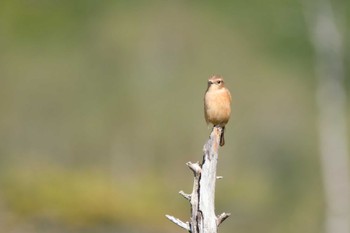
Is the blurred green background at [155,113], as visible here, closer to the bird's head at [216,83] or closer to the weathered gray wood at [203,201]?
the bird's head at [216,83]

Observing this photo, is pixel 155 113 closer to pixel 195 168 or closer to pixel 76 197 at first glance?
pixel 76 197

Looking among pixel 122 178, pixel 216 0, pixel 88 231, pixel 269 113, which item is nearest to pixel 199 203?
pixel 88 231

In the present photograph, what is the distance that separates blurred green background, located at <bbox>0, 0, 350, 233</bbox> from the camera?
32.2 meters

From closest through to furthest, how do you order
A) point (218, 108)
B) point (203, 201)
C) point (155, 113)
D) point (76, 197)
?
point (203, 201) → point (218, 108) → point (76, 197) → point (155, 113)

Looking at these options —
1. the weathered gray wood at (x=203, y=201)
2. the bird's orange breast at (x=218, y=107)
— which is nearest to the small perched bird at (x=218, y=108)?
the bird's orange breast at (x=218, y=107)

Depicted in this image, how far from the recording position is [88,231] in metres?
24.5

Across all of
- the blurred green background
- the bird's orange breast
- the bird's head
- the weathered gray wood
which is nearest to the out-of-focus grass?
the blurred green background

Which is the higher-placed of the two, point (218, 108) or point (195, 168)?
point (218, 108)

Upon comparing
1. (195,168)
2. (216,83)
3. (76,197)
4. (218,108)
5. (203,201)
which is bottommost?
(203,201)

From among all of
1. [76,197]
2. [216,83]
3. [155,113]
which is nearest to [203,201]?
[216,83]

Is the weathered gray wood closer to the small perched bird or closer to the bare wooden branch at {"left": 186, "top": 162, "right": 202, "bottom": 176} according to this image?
the bare wooden branch at {"left": 186, "top": 162, "right": 202, "bottom": 176}

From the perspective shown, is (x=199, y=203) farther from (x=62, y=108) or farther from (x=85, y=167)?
(x=62, y=108)

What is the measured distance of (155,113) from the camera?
4044 cm

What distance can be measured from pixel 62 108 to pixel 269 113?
6826 mm
